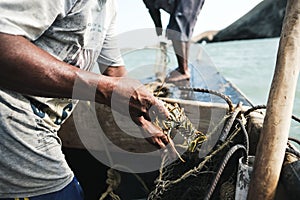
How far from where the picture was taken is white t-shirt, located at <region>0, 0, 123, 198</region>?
1.27 m

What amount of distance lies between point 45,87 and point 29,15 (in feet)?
0.80

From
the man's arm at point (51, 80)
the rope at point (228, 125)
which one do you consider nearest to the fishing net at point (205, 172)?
the rope at point (228, 125)

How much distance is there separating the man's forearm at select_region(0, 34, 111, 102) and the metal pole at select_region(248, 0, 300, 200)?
61 cm

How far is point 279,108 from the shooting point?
1.35 metres

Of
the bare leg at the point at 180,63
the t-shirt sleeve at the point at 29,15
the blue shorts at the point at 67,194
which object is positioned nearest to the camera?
the t-shirt sleeve at the point at 29,15

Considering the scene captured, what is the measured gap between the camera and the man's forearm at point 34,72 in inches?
47.3

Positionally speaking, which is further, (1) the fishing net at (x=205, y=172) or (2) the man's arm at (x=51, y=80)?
(1) the fishing net at (x=205, y=172)

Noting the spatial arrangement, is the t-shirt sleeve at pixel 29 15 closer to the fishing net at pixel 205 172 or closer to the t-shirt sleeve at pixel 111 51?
the t-shirt sleeve at pixel 111 51

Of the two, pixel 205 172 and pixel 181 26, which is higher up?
pixel 181 26

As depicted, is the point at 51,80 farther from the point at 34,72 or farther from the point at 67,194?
the point at 67,194

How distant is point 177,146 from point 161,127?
305 millimetres

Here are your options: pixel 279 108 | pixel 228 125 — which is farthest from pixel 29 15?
pixel 228 125

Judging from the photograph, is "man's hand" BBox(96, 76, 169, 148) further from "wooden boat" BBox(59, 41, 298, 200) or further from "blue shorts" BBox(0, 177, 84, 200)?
"wooden boat" BBox(59, 41, 298, 200)

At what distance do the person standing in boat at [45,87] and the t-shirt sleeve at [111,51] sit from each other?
34cm
